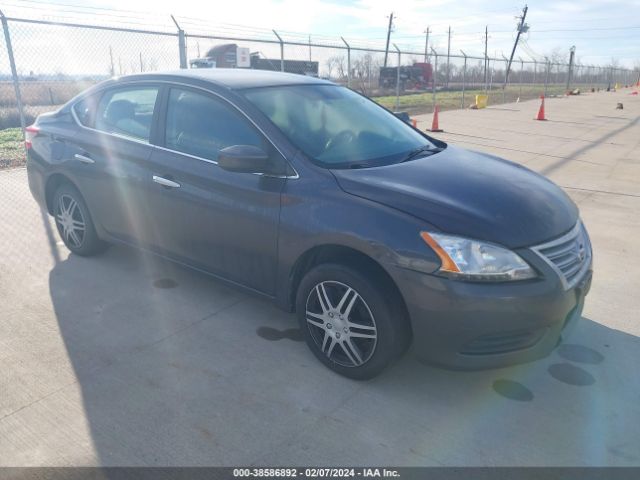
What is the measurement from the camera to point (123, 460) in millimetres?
2350

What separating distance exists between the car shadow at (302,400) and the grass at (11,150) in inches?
240

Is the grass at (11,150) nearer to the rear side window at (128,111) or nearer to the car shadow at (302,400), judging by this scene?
the rear side window at (128,111)

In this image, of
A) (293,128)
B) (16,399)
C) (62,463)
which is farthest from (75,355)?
(293,128)

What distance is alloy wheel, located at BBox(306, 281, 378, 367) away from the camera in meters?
2.80

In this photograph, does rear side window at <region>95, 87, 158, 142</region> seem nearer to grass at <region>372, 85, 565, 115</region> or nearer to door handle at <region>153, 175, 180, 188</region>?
door handle at <region>153, 175, 180, 188</region>

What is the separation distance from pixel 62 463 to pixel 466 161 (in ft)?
9.35

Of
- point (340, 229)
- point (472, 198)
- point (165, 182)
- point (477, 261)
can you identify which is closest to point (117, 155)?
point (165, 182)

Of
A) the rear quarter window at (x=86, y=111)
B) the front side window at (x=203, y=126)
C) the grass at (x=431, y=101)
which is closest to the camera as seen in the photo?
the front side window at (x=203, y=126)

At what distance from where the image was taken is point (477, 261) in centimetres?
→ 252

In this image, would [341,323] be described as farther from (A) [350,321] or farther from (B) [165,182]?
(B) [165,182]

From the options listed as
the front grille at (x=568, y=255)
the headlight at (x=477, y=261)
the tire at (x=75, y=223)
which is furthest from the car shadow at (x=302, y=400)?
the tire at (x=75, y=223)

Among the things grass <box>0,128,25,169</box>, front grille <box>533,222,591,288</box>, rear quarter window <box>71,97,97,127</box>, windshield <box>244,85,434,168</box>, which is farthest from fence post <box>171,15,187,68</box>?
front grille <box>533,222,591,288</box>

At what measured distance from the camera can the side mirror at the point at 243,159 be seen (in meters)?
2.99

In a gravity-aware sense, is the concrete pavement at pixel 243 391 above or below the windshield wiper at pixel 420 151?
below
